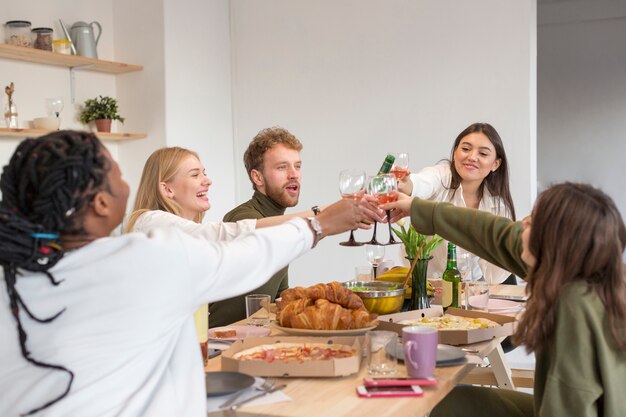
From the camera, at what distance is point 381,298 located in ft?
7.93

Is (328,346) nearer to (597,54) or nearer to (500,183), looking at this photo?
(500,183)

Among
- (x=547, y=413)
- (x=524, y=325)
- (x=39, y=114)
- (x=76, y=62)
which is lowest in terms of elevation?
(x=547, y=413)

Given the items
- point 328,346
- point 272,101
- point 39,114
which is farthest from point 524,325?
point 272,101

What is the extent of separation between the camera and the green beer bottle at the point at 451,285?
8.67 ft

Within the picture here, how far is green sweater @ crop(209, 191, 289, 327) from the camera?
2928mm

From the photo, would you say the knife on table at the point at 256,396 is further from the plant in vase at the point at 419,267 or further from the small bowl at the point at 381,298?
the plant in vase at the point at 419,267

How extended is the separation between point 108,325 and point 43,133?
3.58 meters

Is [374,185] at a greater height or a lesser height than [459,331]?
greater

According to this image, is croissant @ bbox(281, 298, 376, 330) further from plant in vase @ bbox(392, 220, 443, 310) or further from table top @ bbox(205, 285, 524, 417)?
plant in vase @ bbox(392, 220, 443, 310)

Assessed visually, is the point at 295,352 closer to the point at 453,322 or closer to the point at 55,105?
the point at 453,322

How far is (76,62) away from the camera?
4.89 meters

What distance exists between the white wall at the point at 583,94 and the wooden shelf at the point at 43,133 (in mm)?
4491

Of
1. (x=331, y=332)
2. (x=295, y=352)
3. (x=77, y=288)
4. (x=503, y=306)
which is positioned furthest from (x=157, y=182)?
(x=77, y=288)

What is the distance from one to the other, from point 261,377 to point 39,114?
3571mm
